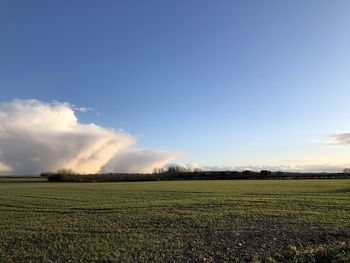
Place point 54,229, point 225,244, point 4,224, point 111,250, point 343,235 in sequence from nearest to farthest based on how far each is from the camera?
1. point 111,250
2. point 225,244
3. point 343,235
4. point 54,229
5. point 4,224

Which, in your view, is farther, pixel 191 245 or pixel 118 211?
pixel 118 211

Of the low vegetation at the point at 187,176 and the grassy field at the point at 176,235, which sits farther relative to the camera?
the low vegetation at the point at 187,176

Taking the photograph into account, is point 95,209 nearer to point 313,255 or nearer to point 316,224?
point 316,224

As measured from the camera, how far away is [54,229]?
20469 mm

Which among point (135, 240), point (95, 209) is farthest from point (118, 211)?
point (135, 240)

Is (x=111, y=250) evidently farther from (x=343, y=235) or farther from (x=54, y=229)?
(x=343, y=235)

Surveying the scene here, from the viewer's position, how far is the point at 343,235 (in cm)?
1794

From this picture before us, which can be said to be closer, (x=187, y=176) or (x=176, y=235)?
(x=176, y=235)

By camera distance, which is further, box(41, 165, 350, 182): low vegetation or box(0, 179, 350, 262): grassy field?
box(41, 165, 350, 182): low vegetation

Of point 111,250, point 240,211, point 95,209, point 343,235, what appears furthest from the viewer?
point 95,209

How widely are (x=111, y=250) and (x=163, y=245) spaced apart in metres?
2.12

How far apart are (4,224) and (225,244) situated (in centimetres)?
1378

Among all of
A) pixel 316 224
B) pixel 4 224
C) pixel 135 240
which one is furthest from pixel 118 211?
pixel 316 224

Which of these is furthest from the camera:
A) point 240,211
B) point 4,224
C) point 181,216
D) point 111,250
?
point 240,211
